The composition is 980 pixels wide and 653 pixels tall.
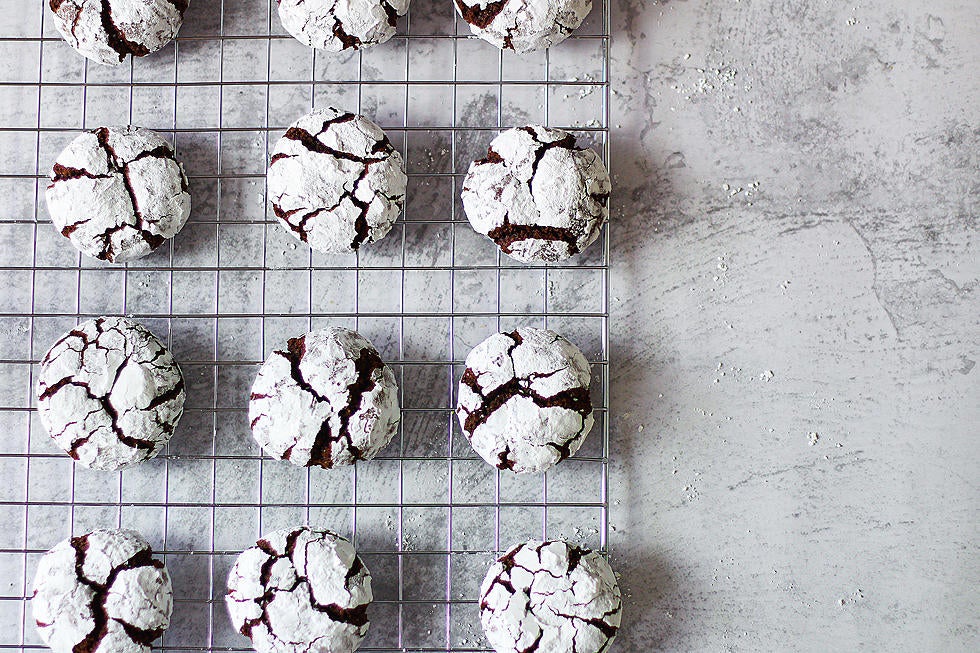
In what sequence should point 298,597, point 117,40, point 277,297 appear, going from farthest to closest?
point 277,297 < point 117,40 < point 298,597

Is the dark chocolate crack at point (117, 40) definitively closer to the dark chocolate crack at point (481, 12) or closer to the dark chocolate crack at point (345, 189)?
the dark chocolate crack at point (345, 189)

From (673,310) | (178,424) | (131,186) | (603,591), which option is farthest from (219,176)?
(603,591)

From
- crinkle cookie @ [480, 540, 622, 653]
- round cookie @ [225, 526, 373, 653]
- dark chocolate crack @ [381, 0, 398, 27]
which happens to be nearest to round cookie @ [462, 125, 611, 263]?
dark chocolate crack @ [381, 0, 398, 27]

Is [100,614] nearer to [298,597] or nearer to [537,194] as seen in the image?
[298,597]

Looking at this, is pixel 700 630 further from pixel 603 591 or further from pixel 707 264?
pixel 707 264

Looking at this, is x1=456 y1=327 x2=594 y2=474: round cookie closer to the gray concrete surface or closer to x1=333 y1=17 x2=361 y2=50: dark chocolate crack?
the gray concrete surface

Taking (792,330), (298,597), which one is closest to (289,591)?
(298,597)
